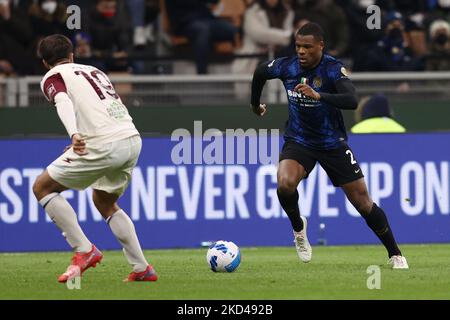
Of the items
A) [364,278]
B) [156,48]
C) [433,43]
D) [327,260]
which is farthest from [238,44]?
[364,278]

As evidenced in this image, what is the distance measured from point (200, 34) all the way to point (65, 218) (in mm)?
9452

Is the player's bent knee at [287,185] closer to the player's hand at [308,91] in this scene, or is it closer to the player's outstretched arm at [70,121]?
the player's hand at [308,91]

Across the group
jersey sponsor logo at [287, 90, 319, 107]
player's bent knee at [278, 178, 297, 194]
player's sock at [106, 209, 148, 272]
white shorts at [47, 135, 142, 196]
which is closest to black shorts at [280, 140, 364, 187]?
A: player's bent knee at [278, 178, 297, 194]

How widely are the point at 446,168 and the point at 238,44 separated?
17.6 feet

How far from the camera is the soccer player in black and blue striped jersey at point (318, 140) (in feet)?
40.1

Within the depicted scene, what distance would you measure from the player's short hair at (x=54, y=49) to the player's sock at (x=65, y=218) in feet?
3.88

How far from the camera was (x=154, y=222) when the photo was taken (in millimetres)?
16359

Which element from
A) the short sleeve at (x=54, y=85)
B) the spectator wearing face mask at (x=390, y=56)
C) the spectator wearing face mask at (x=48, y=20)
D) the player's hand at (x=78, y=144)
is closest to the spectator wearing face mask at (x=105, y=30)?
the spectator wearing face mask at (x=48, y=20)

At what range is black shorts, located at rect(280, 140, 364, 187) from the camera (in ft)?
40.8

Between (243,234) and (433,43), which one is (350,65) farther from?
(243,234)

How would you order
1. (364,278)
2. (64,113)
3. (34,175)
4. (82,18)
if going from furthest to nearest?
1. (82,18)
2. (34,175)
3. (364,278)
4. (64,113)

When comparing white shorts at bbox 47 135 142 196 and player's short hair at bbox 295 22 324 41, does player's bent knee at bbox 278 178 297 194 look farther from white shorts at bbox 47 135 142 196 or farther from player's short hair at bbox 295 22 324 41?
white shorts at bbox 47 135 142 196

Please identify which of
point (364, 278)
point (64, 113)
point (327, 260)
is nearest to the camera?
point (64, 113)

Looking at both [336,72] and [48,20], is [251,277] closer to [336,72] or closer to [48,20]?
[336,72]
